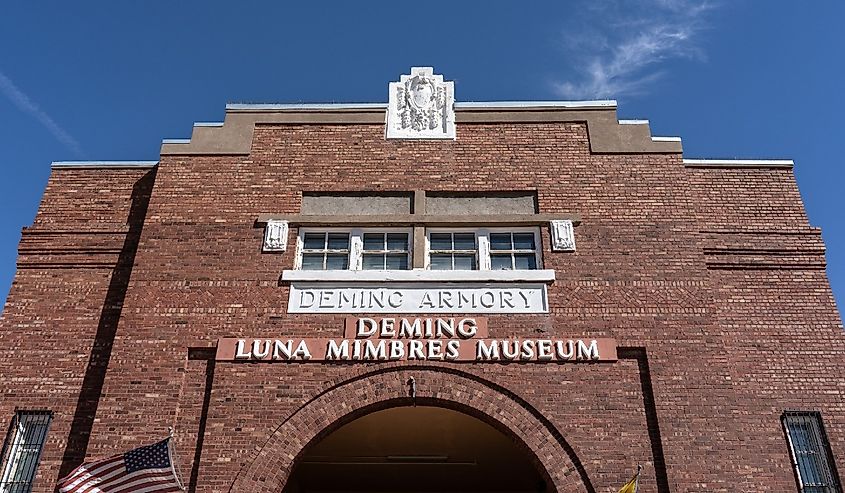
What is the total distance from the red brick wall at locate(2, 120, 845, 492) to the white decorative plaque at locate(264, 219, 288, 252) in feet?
0.62

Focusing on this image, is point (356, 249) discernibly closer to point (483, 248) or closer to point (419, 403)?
point (483, 248)

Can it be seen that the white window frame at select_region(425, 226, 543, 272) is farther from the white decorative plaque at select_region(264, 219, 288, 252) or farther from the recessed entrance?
the recessed entrance

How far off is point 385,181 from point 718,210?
20.6ft

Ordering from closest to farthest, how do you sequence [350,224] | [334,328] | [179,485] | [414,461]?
[179,485], [334,328], [350,224], [414,461]

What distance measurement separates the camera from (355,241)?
14.2m

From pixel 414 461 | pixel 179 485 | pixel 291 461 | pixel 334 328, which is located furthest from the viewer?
pixel 414 461

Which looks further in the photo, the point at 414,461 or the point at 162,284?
the point at 414,461

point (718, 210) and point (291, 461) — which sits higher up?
point (718, 210)

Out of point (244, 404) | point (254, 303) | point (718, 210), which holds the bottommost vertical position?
point (244, 404)

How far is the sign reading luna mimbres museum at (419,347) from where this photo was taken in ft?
42.0

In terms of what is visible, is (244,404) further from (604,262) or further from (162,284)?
(604,262)

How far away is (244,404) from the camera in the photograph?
12469 millimetres

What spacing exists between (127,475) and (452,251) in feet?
20.9

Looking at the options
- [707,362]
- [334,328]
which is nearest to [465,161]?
[334,328]
